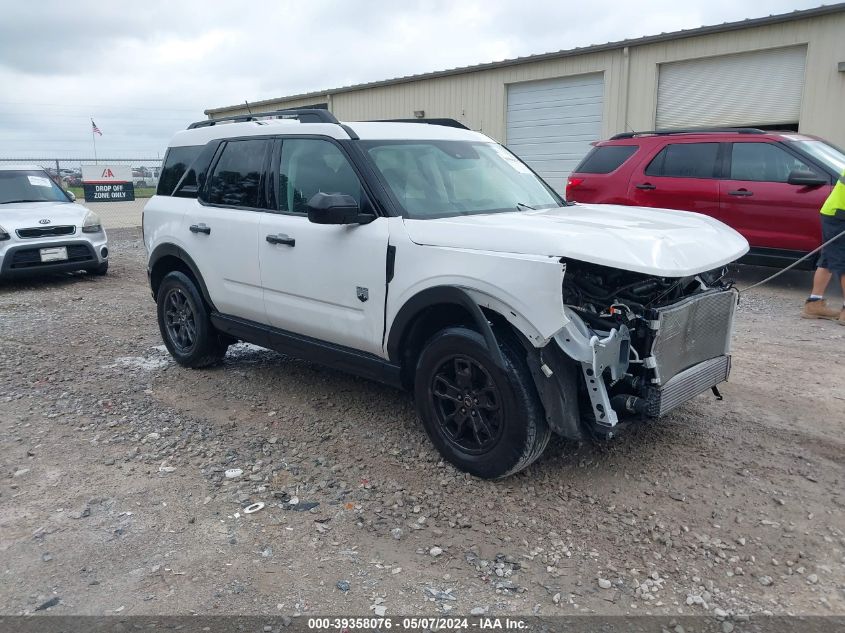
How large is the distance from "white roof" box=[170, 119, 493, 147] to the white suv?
18mm

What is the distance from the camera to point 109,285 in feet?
33.5

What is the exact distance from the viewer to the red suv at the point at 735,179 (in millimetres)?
8211

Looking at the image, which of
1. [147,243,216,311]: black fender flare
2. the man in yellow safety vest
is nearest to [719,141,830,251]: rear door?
the man in yellow safety vest

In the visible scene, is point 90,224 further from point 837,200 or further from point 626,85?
point 626,85

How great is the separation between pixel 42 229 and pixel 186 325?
5.28 meters

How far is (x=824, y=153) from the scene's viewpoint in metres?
8.45

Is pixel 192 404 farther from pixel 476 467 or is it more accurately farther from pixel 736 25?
pixel 736 25

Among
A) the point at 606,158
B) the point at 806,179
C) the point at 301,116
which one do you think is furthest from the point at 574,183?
the point at 301,116

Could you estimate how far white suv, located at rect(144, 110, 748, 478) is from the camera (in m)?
3.34

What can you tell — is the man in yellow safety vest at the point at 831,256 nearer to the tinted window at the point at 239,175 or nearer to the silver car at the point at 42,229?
the tinted window at the point at 239,175

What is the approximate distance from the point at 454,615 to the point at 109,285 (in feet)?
29.4

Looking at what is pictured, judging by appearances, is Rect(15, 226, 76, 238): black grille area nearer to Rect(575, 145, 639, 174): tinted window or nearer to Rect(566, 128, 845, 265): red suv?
→ Rect(566, 128, 845, 265): red suv

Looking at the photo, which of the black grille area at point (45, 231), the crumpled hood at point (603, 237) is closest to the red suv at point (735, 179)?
the crumpled hood at point (603, 237)

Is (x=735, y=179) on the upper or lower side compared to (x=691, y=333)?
upper
